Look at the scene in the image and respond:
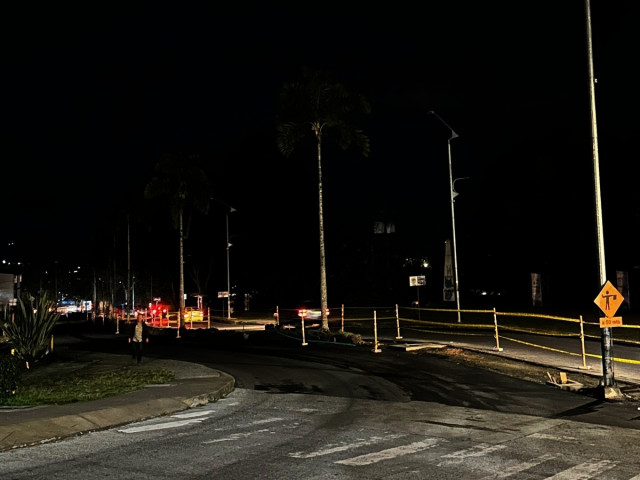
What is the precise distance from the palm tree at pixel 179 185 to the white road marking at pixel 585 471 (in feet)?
137

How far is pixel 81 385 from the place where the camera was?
15078 millimetres

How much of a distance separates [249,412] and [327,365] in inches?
303

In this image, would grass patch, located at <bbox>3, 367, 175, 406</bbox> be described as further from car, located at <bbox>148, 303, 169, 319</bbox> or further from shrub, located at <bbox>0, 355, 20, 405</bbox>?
car, located at <bbox>148, 303, 169, 319</bbox>

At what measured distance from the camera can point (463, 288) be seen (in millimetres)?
78125

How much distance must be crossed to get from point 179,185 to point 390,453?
137 feet

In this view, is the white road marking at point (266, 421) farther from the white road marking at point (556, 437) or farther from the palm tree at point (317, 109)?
the palm tree at point (317, 109)

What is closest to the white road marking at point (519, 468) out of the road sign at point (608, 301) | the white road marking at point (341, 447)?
the white road marking at point (341, 447)

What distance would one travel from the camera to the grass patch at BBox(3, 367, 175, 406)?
12984mm

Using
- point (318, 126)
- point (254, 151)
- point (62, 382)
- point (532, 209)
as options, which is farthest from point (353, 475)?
point (254, 151)

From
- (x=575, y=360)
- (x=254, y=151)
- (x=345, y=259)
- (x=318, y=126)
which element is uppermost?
(x=254, y=151)

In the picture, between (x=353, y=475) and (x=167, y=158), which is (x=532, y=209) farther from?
(x=353, y=475)

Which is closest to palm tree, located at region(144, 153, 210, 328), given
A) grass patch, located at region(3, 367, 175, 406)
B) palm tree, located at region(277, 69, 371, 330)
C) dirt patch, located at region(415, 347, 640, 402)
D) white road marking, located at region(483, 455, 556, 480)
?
palm tree, located at region(277, 69, 371, 330)

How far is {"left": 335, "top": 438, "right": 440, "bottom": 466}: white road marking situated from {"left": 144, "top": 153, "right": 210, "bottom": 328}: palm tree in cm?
4011

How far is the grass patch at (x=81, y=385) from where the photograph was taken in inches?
511
